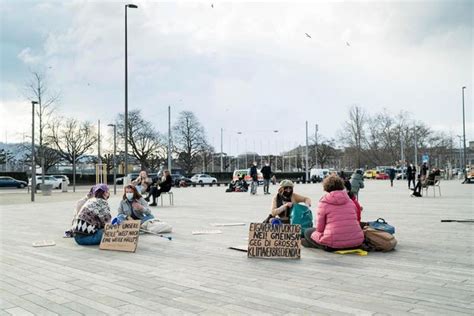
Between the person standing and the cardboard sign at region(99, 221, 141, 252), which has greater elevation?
the person standing

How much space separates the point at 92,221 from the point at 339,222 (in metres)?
4.65

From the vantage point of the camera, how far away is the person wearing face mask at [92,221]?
862cm

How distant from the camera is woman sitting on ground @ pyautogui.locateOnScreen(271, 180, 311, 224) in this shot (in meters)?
8.52

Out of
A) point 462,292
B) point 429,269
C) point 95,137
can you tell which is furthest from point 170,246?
point 95,137

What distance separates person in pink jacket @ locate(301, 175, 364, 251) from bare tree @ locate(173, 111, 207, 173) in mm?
65022

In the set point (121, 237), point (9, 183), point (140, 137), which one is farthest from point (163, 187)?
point (140, 137)

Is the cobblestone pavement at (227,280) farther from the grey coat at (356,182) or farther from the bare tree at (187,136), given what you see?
the bare tree at (187,136)

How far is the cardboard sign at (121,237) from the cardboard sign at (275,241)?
2.20 m

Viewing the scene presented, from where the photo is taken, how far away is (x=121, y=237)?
27.1 feet

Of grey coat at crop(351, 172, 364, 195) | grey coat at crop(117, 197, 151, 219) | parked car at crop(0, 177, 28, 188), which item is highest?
grey coat at crop(351, 172, 364, 195)

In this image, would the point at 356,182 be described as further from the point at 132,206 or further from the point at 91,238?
the point at 91,238

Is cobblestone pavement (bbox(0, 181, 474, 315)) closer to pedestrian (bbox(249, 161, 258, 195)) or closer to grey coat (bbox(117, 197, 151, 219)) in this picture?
grey coat (bbox(117, 197, 151, 219))

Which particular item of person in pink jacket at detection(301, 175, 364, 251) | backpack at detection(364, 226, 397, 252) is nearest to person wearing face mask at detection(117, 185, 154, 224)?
person in pink jacket at detection(301, 175, 364, 251)

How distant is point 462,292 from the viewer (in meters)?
5.16
